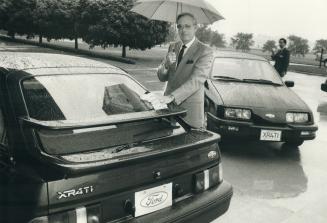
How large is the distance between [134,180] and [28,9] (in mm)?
26098

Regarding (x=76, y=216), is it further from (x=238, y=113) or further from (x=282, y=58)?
(x=282, y=58)

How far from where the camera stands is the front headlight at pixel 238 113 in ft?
19.1

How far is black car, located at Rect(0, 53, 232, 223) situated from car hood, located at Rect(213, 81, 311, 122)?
279cm

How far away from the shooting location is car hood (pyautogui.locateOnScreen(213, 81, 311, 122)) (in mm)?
5832

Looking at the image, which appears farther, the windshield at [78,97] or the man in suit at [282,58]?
the man in suit at [282,58]

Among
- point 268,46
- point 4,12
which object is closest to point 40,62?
point 4,12

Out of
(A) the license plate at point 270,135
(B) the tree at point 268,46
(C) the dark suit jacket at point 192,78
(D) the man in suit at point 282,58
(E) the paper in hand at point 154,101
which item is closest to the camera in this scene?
(E) the paper in hand at point 154,101

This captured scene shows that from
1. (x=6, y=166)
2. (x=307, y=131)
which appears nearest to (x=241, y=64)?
(x=307, y=131)

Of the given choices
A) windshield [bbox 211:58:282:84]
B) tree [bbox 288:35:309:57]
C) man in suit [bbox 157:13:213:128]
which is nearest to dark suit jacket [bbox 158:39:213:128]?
man in suit [bbox 157:13:213:128]

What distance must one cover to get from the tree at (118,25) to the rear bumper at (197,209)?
17.5 m

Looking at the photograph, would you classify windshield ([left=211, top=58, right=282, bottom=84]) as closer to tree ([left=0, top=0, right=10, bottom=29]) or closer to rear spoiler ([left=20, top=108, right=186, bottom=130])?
rear spoiler ([left=20, top=108, right=186, bottom=130])

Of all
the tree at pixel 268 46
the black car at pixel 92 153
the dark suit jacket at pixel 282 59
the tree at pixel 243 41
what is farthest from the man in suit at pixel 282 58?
the tree at pixel 243 41

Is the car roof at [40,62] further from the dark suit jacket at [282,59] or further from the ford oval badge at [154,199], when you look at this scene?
the dark suit jacket at [282,59]

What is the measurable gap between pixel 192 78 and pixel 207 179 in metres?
1.36
